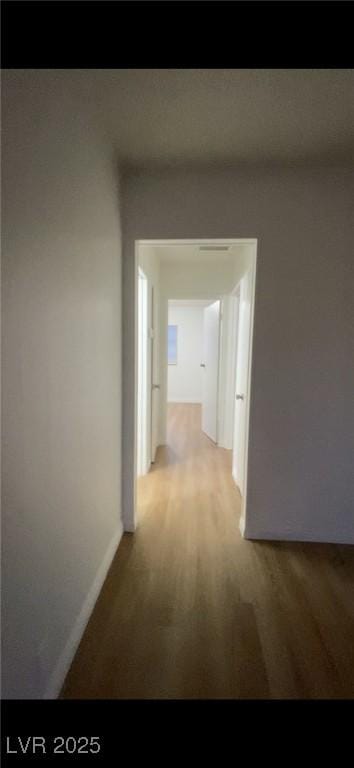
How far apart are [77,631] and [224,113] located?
8.46 feet

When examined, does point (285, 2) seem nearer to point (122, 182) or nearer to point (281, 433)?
point (122, 182)

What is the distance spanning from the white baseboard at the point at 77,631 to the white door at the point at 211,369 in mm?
2921

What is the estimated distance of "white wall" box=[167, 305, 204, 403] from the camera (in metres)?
7.70

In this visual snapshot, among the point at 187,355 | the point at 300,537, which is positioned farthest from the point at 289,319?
the point at 187,355

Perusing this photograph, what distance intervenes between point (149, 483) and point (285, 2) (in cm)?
325

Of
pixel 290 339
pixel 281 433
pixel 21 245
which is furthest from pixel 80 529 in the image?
pixel 290 339

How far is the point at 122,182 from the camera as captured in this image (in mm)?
2143

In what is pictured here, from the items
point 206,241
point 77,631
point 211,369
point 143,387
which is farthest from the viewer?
point 211,369

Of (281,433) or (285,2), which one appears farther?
(281,433)

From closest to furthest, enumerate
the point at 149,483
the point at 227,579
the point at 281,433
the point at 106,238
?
the point at 106,238 < the point at 227,579 < the point at 281,433 < the point at 149,483

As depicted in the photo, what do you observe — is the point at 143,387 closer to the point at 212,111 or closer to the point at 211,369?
the point at 211,369

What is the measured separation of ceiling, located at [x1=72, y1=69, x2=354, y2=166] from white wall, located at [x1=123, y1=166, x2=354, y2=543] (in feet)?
0.55

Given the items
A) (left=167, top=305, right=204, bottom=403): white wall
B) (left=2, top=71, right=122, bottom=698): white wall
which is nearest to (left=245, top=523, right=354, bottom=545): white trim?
(left=2, top=71, right=122, bottom=698): white wall

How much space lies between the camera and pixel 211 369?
16.3 feet
